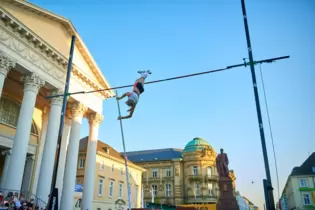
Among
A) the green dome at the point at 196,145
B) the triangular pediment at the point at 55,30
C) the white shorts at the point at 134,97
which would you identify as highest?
the green dome at the point at 196,145

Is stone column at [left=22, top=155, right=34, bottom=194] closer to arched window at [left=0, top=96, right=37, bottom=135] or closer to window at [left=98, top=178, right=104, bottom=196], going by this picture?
arched window at [left=0, top=96, right=37, bottom=135]

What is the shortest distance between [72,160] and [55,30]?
9282 millimetres

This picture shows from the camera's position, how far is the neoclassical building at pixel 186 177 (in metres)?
62.2

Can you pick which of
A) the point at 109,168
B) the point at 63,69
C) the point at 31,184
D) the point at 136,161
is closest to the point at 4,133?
the point at 31,184

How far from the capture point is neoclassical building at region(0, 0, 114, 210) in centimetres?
1520

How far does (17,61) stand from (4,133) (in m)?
6.17

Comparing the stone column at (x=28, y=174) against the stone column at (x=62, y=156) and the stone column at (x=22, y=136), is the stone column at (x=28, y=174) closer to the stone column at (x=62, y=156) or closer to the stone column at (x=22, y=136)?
the stone column at (x=62, y=156)

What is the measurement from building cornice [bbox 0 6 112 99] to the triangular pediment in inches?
13.4

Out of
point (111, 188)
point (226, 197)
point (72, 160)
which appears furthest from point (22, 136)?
point (111, 188)

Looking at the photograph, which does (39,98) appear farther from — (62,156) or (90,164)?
(90,164)

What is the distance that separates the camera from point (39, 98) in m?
21.8

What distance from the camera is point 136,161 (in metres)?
74.5

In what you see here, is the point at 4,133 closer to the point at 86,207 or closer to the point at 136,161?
the point at 86,207

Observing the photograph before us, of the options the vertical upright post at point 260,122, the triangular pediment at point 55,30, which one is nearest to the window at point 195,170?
the triangular pediment at point 55,30
